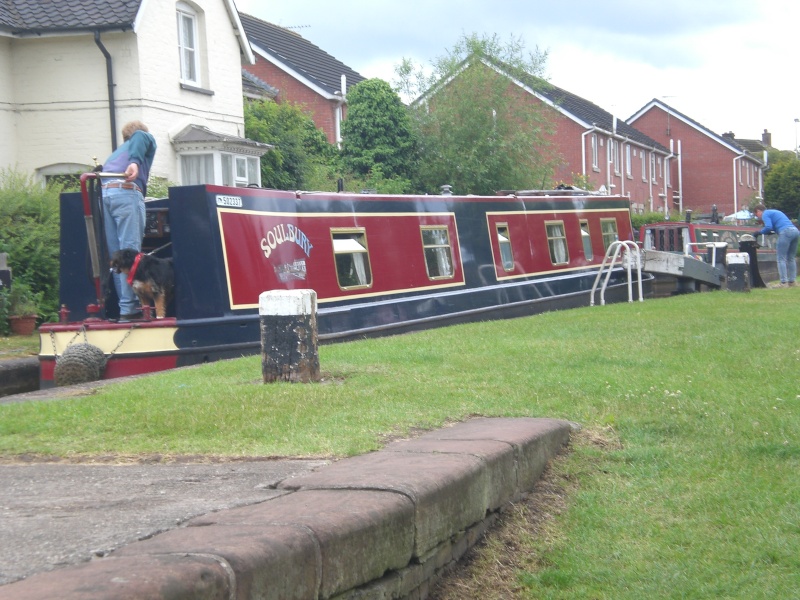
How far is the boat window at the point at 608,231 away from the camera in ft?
61.9

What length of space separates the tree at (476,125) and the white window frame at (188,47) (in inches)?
351

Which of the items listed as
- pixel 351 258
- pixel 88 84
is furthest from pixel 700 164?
pixel 351 258

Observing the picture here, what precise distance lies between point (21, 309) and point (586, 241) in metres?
9.85

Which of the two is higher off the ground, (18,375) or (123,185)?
(123,185)

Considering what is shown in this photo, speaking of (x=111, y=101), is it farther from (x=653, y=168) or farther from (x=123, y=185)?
(x=653, y=168)

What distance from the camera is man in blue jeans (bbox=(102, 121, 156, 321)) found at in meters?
9.75

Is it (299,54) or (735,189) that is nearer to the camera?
(299,54)

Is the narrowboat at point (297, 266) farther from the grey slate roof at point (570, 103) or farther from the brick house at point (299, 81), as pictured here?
the brick house at point (299, 81)

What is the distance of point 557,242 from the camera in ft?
56.3

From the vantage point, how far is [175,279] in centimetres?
1018

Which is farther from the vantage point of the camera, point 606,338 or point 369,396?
point 606,338

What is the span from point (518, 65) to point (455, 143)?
146 inches

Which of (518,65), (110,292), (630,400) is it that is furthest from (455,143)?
(630,400)

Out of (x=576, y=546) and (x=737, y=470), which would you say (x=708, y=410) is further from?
(x=576, y=546)
